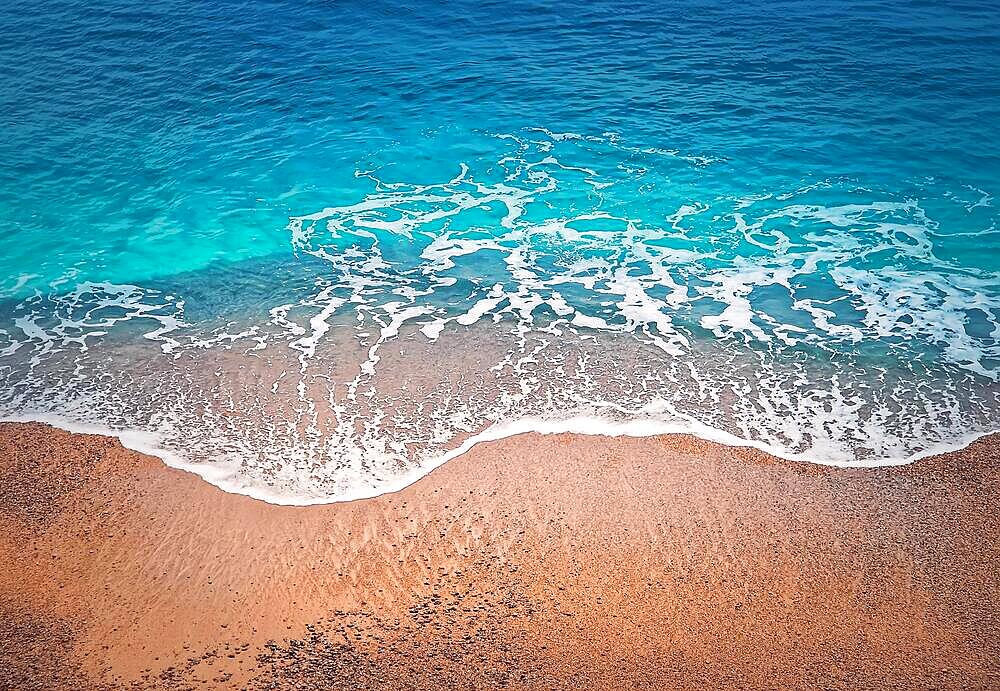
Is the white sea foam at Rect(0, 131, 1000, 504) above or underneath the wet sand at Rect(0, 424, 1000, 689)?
underneath

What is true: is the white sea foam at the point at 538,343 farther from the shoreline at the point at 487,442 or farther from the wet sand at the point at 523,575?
the wet sand at the point at 523,575

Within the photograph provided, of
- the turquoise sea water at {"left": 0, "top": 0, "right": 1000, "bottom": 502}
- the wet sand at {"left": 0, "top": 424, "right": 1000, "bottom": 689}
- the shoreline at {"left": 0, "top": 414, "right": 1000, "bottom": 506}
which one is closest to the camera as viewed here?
the wet sand at {"left": 0, "top": 424, "right": 1000, "bottom": 689}

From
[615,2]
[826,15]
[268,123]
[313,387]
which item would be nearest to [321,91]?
[268,123]

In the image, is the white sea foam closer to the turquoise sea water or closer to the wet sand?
the turquoise sea water

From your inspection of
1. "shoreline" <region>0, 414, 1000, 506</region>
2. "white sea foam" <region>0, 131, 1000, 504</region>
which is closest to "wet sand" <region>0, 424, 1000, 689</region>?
"shoreline" <region>0, 414, 1000, 506</region>

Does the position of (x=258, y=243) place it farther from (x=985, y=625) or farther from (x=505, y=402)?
(x=985, y=625)

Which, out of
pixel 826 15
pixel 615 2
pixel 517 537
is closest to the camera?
pixel 517 537
